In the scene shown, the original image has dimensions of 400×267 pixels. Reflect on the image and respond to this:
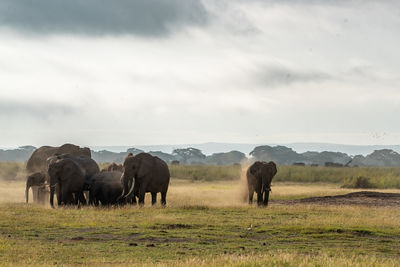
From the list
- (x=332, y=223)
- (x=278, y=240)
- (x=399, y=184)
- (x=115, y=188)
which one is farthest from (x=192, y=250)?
(x=399, y=184)

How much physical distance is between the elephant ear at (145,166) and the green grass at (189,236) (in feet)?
9.24

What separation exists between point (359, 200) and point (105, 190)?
49.6ft

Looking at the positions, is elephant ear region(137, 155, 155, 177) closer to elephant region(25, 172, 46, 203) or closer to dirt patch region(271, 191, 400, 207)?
elephant region(25, 172, 46, 203)

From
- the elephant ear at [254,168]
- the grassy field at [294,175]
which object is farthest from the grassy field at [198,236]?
the grassy field at [294,175]

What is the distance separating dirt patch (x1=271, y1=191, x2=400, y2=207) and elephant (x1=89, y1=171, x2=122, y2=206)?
10087 mm

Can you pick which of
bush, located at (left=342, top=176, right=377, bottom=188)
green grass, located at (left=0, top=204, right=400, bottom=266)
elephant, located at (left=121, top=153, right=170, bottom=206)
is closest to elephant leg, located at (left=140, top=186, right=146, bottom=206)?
elephant, located at (left=121, top=153, right=170, bottom=206)

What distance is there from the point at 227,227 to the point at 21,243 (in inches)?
274

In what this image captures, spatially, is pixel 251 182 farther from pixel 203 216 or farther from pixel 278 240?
pixel 278 240

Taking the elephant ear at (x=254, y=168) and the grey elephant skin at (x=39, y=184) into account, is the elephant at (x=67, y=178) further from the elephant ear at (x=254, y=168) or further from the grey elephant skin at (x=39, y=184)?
the elephant ear at (x=254, y=168)

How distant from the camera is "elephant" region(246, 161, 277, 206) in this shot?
31641 millimetres

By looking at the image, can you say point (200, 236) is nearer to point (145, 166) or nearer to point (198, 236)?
point (198, 236)

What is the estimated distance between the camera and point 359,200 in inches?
1444

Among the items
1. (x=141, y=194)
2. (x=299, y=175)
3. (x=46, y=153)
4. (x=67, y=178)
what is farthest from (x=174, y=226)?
(x=299, y=175)

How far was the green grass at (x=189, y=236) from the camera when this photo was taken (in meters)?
15.3
